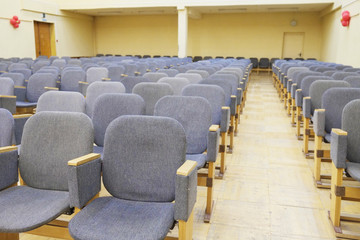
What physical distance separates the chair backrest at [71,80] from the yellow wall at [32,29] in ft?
26.6

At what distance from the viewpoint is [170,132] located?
1921mm

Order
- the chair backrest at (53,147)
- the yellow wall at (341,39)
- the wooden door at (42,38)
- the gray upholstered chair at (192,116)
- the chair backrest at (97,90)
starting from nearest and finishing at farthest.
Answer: the chair backrest at (53,147) → the gray upholstered chair at (192,116) → the chair backrest at (97,90) → the yellow wall at (341,39) → the wooden door at (42,38)

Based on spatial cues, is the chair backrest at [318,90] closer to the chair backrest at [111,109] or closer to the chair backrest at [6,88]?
the chair backrest at [111,109]

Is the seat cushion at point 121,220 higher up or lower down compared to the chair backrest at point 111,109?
lower down

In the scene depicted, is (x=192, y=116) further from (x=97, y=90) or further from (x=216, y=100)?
(x=97, y=90)

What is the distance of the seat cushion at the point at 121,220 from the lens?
5.29 feet

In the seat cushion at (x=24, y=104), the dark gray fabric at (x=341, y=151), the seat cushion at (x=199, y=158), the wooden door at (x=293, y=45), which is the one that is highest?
the wooden door at (x=293, y=45)

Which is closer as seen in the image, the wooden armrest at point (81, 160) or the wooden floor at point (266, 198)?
the wooden armrest at point (81, 160)

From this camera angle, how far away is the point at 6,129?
2.36 metres

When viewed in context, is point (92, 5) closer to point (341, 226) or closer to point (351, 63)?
point (351, 63)

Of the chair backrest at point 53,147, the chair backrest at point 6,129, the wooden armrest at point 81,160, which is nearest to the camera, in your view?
the wooden armrest at point 81,160

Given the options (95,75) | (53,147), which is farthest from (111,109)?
(95,75)

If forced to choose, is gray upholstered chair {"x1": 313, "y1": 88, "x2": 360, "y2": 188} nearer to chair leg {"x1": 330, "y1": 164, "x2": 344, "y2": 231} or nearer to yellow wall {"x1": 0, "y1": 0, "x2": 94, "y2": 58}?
chair leg {"x1": 330, "y1": 164, "x2": 344, "y2": 231}

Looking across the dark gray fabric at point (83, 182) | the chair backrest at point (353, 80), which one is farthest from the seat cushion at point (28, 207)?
the chair backrest at point (353, 80)
